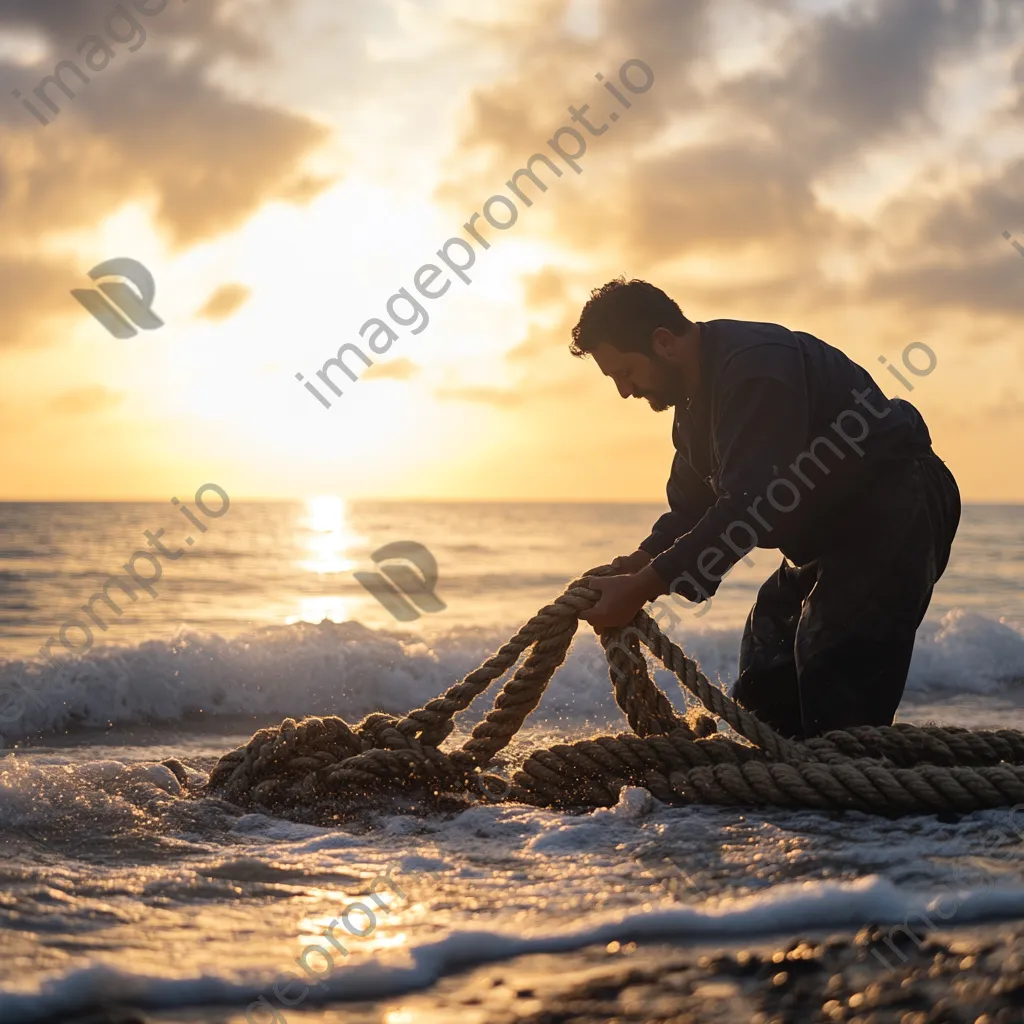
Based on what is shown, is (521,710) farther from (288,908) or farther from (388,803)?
(288,908)

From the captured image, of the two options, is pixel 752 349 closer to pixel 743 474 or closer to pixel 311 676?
pixel 743 474

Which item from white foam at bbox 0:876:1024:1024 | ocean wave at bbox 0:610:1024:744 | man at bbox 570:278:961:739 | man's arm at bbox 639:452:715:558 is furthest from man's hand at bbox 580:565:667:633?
ocean wave at bbox 0:610:1024:744

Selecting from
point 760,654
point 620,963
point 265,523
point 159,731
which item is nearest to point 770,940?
point 620,963

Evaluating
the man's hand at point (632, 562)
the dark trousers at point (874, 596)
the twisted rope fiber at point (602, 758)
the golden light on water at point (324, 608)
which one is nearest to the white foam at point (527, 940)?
the twisted rope fiber at point (602, 758)

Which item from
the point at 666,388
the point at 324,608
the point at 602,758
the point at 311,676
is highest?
the point at 666,388

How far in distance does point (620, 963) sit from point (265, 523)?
45.4 meters

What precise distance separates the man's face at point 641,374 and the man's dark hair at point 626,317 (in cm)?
2

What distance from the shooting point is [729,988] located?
188cm

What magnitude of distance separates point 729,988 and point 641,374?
206cm

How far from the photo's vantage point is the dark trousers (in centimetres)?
348

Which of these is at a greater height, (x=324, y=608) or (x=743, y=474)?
(x=743, y=474)

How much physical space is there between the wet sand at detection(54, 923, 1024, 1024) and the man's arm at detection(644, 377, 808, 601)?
133 centimetres

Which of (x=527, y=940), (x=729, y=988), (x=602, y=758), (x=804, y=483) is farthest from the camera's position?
(x=804, y=483)

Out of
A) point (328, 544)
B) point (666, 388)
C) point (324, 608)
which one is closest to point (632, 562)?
point (666, 388)
